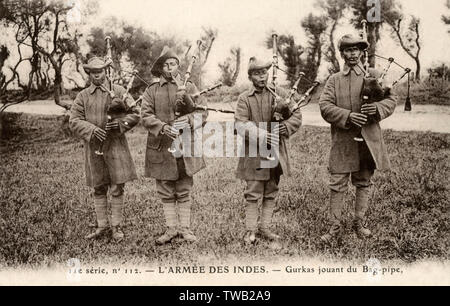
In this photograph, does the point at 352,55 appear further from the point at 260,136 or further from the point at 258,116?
the point at 260,136

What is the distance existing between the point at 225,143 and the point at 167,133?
3.33ft

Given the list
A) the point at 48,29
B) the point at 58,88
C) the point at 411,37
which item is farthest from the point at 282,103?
the point at 48,29

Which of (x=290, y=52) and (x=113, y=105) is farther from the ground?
(x=290, y=52)

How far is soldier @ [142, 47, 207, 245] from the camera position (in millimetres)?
4754

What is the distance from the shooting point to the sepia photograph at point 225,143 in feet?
15.6

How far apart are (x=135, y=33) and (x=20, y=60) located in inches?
55.7

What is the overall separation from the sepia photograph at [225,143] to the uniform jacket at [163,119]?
15 mm

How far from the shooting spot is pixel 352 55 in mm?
4668

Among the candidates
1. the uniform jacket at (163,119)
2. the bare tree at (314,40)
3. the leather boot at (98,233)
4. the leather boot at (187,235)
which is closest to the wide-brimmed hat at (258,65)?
the uniform jacket at (163,119)

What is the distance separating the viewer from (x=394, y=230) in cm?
507

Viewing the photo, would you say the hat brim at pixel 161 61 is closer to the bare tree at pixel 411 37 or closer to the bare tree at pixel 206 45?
the bare tree at pixel 206 45

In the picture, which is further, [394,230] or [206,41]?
[206,41]

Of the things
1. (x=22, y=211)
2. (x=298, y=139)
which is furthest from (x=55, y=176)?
(x=298, y=139)
